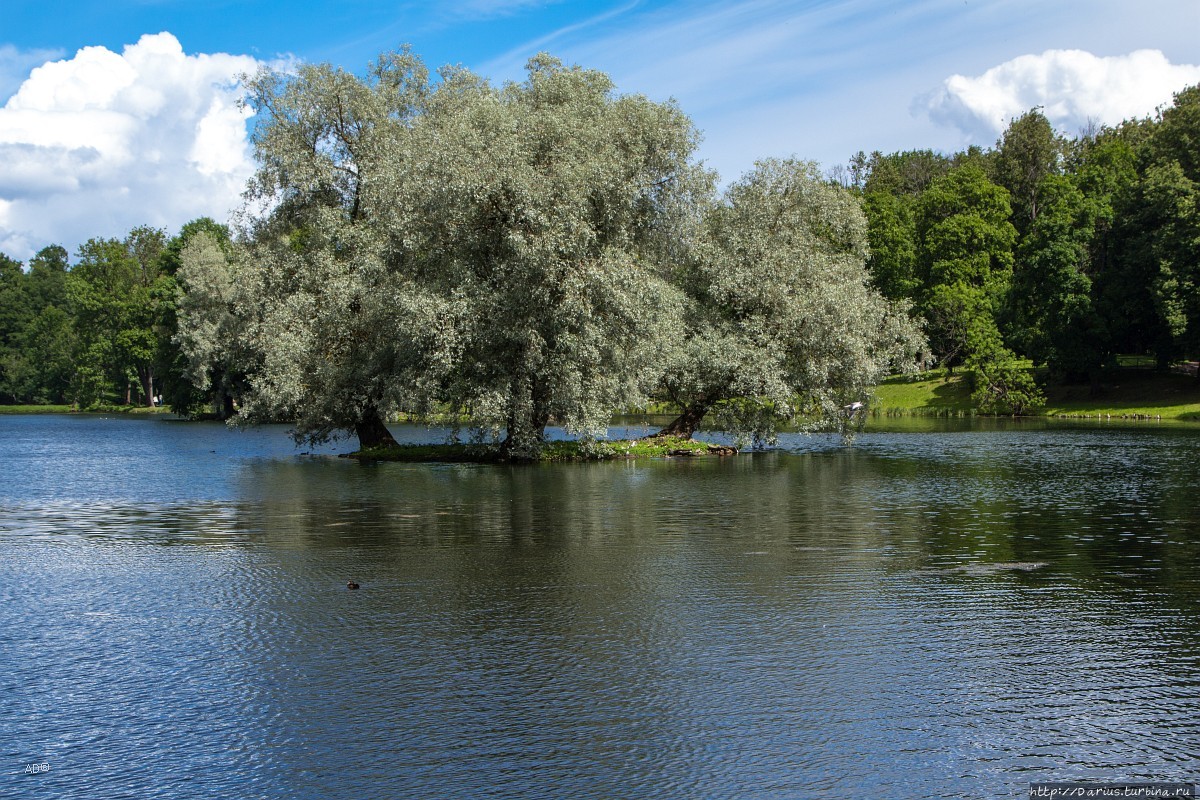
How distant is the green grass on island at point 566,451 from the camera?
167ft

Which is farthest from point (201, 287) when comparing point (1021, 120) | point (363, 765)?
point (1021, 120)

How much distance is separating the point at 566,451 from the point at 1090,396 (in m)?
62.2

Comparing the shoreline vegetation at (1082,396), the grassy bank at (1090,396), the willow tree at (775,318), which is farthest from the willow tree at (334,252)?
the grassy bank at (1090,396)

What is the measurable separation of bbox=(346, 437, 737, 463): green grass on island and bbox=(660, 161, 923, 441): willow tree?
2236 mm

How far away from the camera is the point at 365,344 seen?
49.9m

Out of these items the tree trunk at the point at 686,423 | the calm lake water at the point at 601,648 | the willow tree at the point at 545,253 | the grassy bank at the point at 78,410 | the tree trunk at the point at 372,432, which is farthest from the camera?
the grassy bank at the point at 78,410

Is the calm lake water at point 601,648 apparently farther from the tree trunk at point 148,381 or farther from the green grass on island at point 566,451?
the tree trunk at point 148,381

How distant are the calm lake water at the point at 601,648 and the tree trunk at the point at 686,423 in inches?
831

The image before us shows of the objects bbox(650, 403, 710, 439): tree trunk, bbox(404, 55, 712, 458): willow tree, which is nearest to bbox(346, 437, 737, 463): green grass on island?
bbox(650, 403, 710, 439): tree trunk

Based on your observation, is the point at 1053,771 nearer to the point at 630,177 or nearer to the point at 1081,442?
the point at 630,177

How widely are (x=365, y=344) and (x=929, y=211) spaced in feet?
286

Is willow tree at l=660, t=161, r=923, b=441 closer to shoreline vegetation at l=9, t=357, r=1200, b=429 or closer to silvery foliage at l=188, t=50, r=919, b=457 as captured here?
silvery foliage at l=188, t=50, r=919, b=457

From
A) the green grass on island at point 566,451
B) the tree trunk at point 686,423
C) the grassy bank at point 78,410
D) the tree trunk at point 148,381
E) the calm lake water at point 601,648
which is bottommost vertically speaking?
the calm lake water at point 601,648

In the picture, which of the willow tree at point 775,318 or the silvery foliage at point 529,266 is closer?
the silvery foliage at point 529,266
